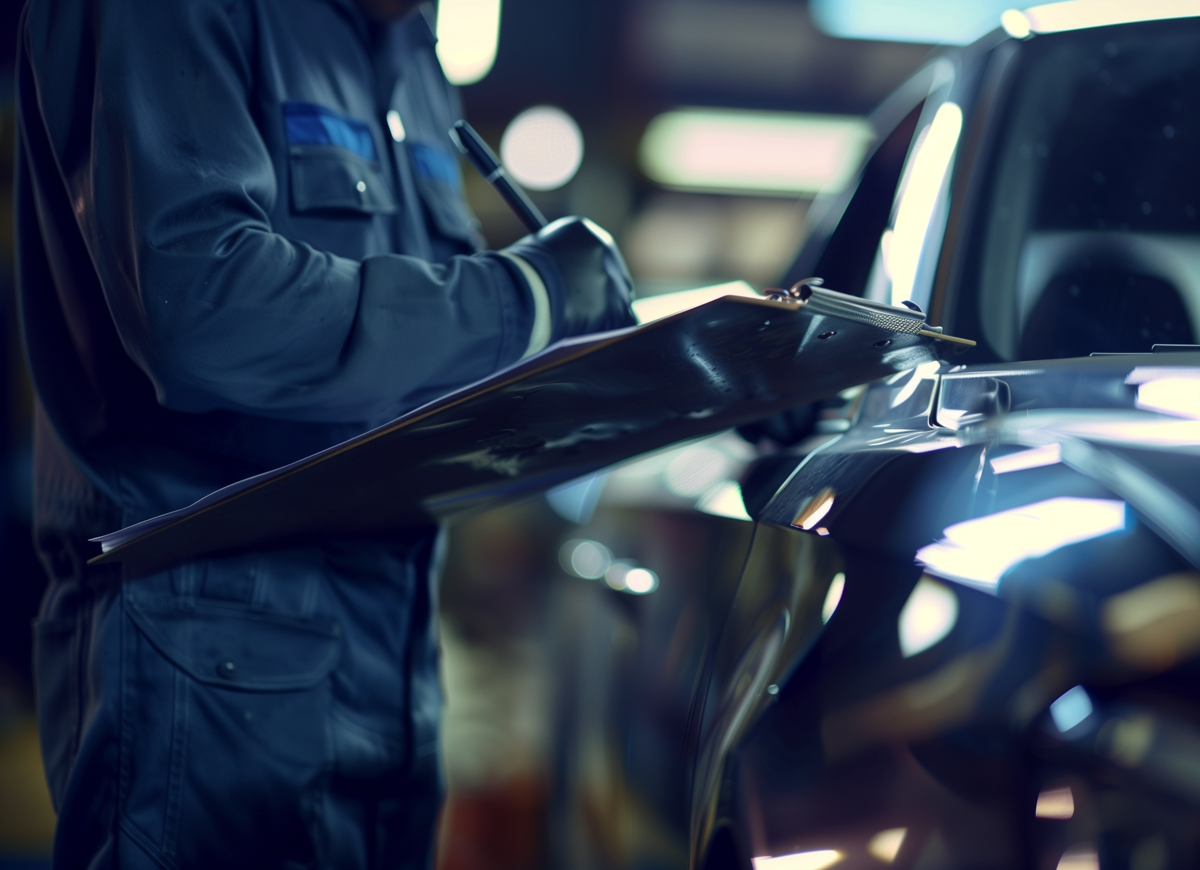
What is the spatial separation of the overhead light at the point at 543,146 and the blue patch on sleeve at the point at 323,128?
5015 mm

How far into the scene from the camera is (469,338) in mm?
919

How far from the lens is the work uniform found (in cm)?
81

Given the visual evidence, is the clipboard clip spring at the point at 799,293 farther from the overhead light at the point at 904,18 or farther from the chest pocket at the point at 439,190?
the overhead light at the point at 904,18

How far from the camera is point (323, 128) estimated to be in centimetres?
99

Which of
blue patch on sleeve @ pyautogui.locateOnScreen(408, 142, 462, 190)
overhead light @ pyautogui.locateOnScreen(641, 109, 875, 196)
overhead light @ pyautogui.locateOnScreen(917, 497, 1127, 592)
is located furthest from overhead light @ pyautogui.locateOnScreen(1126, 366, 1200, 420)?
overhead light @ pyautogui.locateOnScreen(641, 109, 875, 196)

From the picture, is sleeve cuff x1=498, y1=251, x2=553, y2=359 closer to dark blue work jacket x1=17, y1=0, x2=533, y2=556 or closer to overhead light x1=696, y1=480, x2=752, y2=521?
dark blue work jacket x1=17, y1=0, x2=533, y2=556

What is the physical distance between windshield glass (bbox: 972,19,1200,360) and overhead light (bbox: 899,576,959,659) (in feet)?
1.98

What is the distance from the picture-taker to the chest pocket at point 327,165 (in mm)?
964

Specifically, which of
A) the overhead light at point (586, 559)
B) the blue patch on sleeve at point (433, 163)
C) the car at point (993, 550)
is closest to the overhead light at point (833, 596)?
the car at point (993, 550)

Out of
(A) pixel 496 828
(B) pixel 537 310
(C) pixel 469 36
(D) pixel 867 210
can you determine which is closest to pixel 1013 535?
(B) pixel 537 310

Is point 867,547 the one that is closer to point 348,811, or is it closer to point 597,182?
point 348,811

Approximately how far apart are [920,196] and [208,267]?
0.83m

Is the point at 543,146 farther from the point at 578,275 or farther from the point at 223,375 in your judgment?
the point at 223,375

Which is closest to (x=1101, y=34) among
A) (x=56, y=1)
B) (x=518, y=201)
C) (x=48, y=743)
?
(x=518, y=201)
